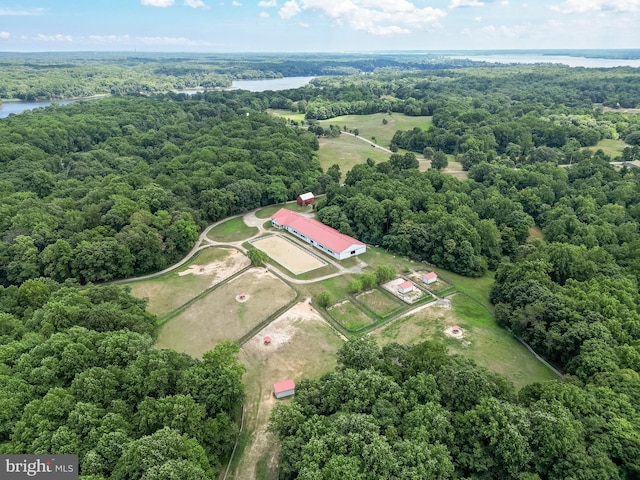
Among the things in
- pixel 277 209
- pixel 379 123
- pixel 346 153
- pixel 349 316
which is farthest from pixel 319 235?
pixel 379 123

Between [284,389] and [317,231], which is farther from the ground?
[317,231]

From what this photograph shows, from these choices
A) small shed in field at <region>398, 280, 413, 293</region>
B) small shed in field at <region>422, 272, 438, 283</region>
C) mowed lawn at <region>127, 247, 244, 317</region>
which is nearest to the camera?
mowed lawn at <region>127, 247, 244, 317</region>

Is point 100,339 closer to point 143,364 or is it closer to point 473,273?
point 143,364

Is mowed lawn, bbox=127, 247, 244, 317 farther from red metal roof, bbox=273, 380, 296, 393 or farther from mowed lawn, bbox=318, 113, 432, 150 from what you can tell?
mowed lawn, bbox=318, 113, 432, 150

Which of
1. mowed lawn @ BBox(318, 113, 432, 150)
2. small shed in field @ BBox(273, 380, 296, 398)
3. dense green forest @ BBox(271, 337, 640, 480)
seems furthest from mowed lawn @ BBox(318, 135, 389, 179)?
dense green forest @ BBox(271, 337, 640, 480)

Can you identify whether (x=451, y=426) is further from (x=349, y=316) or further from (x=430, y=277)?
(x=430, y=277)

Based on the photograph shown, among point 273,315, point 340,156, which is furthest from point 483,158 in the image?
point 273,315

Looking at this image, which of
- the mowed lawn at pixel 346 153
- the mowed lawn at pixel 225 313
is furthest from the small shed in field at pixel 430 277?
the mowed lawn at pixel 346 153

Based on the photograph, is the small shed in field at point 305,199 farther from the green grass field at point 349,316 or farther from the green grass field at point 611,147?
the green grass field at point 611,147
